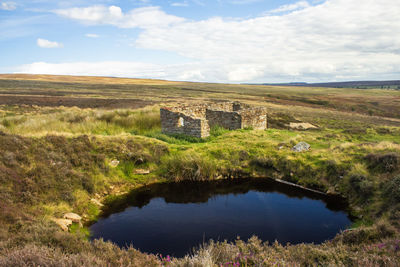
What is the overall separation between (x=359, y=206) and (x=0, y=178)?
10.3 meters

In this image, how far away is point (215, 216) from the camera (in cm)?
772

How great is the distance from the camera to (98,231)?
6883mm

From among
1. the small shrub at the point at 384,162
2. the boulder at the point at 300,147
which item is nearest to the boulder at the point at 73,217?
the boulder at the point at 300,147

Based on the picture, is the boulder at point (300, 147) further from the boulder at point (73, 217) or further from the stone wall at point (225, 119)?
the boulder at point (73, 217)

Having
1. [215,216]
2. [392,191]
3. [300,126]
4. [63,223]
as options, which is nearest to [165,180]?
[215,216]

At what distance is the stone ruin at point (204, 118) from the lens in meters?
14.0

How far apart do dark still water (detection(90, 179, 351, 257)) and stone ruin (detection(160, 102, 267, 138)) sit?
458 cm

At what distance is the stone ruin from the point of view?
13984 mm

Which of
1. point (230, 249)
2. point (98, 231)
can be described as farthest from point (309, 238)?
point (98, 231)

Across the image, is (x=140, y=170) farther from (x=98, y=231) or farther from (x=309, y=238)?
(x=309, y=238)

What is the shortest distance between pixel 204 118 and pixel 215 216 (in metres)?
8.39

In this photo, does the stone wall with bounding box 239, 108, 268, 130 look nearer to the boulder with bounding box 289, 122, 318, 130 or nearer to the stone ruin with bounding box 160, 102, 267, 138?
the stone ruin with bounding box 160, 102, 267, 138

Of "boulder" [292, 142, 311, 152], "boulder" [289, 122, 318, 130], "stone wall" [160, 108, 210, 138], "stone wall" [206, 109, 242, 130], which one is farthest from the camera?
"boulder" [289, 122, 318, 130]

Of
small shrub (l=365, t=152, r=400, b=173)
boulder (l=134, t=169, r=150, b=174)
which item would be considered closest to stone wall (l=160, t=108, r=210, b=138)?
boulder (l=134, t=169, r=150, b=174)
